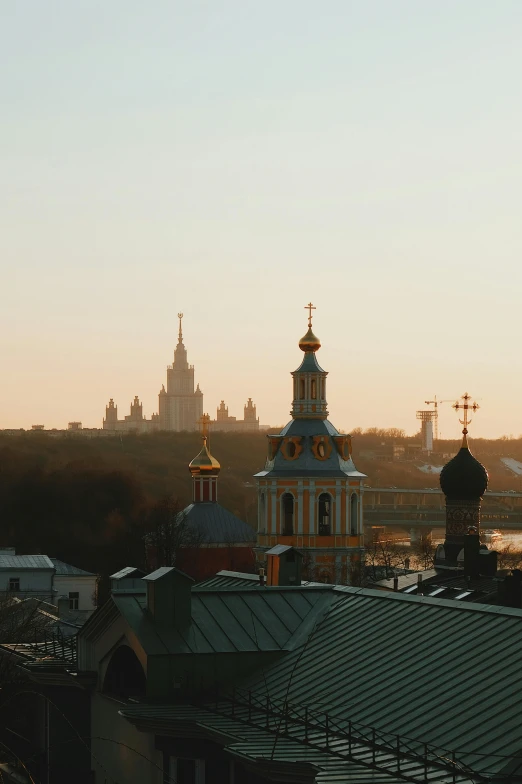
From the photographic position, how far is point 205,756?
53.4 ft

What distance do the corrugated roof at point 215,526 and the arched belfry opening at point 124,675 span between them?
136 ft

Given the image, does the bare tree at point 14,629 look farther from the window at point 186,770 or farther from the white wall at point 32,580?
the white wall at point 32,580

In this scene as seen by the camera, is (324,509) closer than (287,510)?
No

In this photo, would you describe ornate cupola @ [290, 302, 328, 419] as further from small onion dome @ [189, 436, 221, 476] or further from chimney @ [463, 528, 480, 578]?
chimney @ [463, 528, 480, 578]

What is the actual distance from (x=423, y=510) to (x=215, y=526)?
66.0 metres

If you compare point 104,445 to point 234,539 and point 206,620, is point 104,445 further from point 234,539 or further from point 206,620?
point 206,620

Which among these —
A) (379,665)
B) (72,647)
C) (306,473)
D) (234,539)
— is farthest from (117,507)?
(379,665)

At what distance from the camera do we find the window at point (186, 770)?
16.3 m

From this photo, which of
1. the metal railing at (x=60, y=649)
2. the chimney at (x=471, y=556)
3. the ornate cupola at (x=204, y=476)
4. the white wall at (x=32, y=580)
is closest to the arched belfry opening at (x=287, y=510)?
the white wall at (x=32, y=580)

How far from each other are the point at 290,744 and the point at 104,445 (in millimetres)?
112531

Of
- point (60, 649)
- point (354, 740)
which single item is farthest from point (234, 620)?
point (354, 740)

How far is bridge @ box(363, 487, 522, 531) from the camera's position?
120 metres

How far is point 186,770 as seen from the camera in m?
16.5

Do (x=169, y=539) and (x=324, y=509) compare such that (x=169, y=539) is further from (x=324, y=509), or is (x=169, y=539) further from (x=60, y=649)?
(x=60, y=649)
